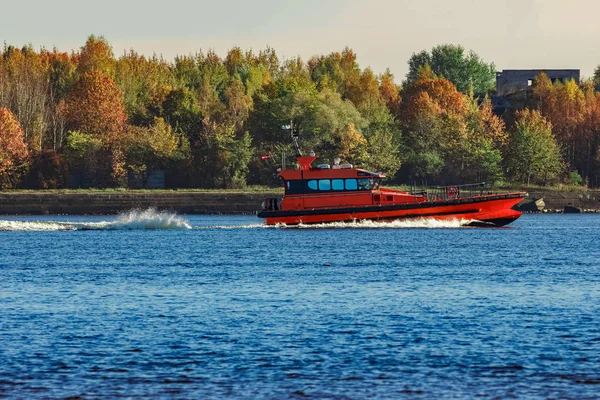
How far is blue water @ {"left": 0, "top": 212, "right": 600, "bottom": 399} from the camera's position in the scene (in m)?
23.1

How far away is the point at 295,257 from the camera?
55844 mm

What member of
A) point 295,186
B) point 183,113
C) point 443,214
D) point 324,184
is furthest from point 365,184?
point 183,113

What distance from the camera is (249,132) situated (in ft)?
432

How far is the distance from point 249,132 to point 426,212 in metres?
60.2

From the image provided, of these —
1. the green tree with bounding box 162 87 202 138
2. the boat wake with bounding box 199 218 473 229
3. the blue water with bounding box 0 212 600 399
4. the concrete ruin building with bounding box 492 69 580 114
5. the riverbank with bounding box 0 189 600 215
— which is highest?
the concrete ruin building with bounding box 492 69 580 114

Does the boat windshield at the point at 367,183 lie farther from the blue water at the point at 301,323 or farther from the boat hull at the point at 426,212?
the blue water at the point at 301,323

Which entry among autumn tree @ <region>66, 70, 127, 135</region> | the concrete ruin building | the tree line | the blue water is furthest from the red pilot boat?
the concrete ruin building

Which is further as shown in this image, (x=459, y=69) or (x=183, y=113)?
(x=459, y=69)

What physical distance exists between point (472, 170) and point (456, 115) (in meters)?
10.1

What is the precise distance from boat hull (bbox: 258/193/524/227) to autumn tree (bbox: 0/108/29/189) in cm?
5371

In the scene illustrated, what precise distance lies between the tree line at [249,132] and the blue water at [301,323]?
63497 millimetres

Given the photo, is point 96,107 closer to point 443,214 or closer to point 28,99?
point 28,99

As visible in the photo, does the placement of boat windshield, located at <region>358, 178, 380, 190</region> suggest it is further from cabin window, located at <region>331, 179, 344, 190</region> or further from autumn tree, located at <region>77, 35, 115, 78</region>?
autumn tree, located at <region>77, 35, 115, 78</region>

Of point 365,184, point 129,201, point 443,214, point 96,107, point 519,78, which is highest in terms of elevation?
point 519,78
